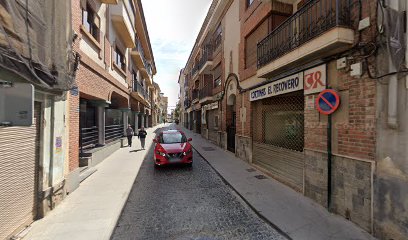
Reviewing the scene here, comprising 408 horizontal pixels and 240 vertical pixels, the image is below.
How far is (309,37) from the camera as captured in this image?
546 centimetres

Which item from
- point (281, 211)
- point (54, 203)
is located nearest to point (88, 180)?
point (54, 203)

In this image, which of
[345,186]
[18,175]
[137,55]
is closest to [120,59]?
[137,55]

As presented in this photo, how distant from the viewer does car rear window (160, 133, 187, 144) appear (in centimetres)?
964

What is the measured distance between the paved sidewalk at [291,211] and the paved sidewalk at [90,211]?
323 cm

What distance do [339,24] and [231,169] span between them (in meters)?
6.08

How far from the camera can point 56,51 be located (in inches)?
197

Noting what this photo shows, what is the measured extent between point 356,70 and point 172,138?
749cm

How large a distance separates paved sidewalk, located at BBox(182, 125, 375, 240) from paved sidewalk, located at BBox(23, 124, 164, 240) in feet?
10.6

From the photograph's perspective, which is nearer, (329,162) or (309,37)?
(329,162)

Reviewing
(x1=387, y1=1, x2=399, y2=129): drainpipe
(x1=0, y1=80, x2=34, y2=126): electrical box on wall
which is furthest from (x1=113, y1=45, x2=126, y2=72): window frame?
(x1=387, y1=1, x2=399, y2=129): drainpipe

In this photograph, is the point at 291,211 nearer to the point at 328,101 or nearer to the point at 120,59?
the point at 328,101

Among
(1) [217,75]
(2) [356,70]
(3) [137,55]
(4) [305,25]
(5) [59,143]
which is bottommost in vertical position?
(5) [59,143]

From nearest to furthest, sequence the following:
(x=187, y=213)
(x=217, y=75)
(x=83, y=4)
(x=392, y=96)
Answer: (x=392, y=96)
(x=187, y=213)
(x=83, y=4)
(x=217, y=75)

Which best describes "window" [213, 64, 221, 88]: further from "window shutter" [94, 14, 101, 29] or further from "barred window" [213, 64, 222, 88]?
"window shutter" [94, 14, 101, 29]
